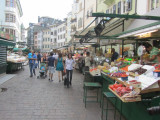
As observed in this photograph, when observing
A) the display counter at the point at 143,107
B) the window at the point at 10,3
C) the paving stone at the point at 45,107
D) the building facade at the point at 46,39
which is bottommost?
the paving stone at the point at 45,107

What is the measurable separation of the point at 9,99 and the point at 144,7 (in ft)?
35.6

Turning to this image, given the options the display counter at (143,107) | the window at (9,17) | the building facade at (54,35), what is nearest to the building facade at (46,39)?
the building facade at (54,35)

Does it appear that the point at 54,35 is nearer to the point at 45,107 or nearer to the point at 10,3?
the point at 10,3

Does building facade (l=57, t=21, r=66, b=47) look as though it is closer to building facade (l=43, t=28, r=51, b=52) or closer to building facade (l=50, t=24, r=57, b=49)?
building facade (l=50, t=24, r=57, b=49)

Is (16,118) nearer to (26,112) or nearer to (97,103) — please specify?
(26,112)

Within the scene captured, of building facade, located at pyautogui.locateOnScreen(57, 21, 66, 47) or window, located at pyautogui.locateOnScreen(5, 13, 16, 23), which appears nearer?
window, located at pyautogui.locateOnScreen(5, 13, 16, 23)

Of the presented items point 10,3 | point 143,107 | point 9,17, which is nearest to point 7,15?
point 9,17

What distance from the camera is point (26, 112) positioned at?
486 cm

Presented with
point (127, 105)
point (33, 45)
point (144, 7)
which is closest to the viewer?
point (127, 105)

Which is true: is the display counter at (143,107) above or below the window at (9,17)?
below

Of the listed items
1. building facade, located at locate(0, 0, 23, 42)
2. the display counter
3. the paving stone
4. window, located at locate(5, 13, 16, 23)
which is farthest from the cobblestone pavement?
window, located at locate(5, 13, 16, 23)

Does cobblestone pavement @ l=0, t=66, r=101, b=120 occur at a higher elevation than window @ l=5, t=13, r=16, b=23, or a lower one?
lower

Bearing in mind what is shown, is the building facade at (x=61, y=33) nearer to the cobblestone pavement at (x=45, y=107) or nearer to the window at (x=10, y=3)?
the window at (x=10, y=3)

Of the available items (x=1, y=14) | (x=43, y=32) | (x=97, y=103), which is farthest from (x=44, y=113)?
(x=43, y=32)
